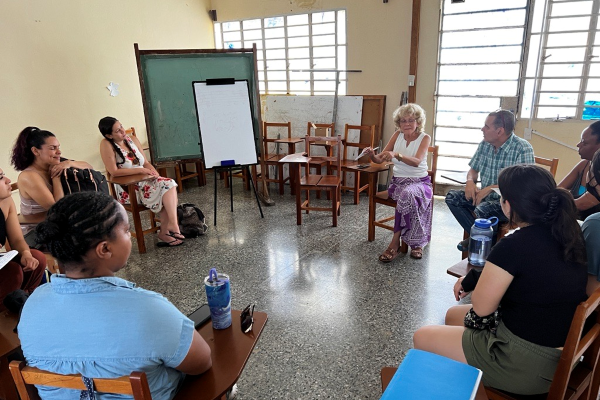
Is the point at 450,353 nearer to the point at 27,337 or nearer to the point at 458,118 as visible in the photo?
the point at 27,337

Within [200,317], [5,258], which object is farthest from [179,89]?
[200,317]

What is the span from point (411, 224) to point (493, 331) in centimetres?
176

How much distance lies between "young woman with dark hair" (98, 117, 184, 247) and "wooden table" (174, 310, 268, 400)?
230cm

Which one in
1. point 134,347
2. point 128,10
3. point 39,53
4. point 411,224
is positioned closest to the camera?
point 134,347

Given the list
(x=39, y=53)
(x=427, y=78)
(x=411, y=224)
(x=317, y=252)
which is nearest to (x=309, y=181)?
(x=317, y=252)

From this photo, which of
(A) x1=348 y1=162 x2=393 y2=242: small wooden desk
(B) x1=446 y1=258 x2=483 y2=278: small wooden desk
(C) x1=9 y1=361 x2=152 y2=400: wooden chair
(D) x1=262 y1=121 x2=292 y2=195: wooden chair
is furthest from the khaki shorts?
(D) x1=262 y1=121 x2=292 y2=195: wooden chair

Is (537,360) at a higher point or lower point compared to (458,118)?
lower

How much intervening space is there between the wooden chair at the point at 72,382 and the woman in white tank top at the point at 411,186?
2.48 metres

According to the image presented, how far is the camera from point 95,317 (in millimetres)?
929

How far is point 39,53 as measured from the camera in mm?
3859

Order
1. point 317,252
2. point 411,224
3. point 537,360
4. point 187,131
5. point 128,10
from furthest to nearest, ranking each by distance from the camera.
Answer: point 128,10 → point 187,131 → point 317,252 → point 411,224 → point 537,360

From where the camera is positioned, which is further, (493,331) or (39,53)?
(39,53)

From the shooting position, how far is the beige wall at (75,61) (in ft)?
12.1

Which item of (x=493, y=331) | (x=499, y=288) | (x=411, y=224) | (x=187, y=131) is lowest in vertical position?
(x=411, y=224)
